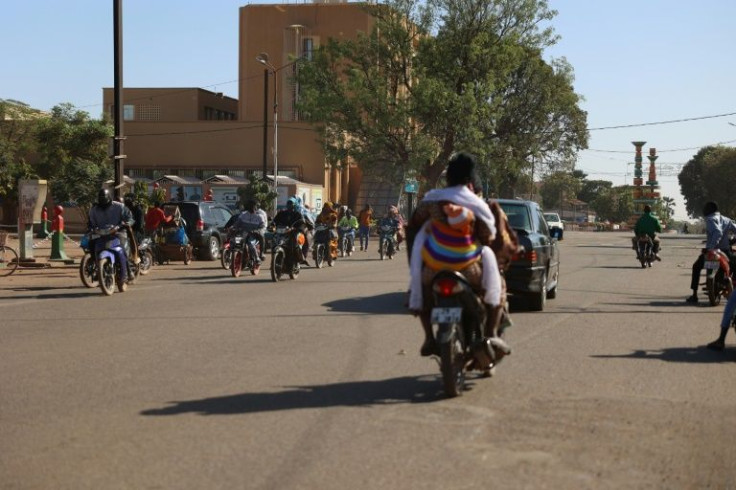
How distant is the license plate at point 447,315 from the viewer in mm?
7754

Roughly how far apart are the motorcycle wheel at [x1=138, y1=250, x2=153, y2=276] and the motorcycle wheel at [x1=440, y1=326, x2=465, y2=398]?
52.5 ft

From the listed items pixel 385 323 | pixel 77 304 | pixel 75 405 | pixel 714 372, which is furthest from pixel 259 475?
pixel 77 304

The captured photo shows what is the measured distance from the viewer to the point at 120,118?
24.5m

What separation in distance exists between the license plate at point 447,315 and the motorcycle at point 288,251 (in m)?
13.8

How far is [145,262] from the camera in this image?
77.2ft

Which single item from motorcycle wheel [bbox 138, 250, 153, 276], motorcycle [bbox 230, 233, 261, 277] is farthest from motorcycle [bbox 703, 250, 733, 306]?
motorcycle wheel [bbox 138, 250, 153, 276]

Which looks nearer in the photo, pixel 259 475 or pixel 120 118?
pixel 259 475

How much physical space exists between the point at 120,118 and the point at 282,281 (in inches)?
243

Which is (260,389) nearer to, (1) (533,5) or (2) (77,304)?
(2) (77,304)

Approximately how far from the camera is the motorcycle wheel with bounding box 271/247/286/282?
21297 millimetres

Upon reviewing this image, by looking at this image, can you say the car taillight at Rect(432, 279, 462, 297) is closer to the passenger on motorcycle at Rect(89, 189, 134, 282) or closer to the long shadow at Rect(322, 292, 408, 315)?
the long shadow at Rect(322, 292, 408, 315)

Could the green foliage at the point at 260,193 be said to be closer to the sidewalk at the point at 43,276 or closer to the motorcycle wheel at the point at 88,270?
the sidewalk at the point at 43,276

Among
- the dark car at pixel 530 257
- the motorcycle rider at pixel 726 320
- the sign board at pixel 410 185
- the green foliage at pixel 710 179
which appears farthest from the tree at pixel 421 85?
the green foliage at pixel 710 179

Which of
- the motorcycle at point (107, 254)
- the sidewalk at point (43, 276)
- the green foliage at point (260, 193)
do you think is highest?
the green foliage at point (260, 193)
